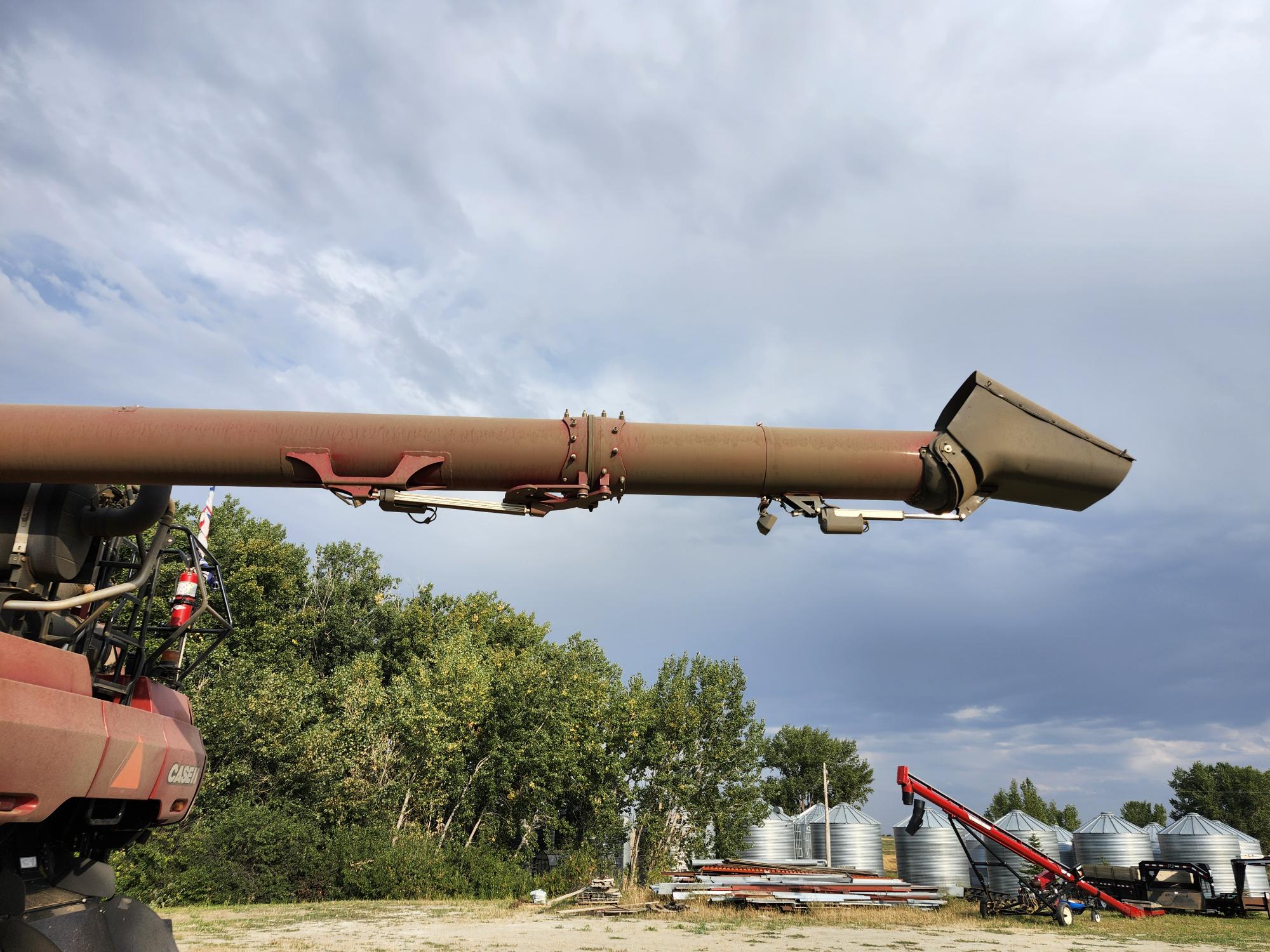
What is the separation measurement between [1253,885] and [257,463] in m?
38.7

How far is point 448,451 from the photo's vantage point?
19.8 ft

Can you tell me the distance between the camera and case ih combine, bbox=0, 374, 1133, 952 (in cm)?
580

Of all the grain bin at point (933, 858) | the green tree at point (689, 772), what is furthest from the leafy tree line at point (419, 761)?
the grain bin at point (933, 858)

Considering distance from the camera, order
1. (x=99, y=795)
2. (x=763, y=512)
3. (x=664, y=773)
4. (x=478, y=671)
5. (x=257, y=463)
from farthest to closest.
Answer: (x=664, y=773) → (x=478, y=671) → (x=763, y=512) → (x=257, y=463) → (x=99, y=795)

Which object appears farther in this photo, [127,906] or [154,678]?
[154,678]

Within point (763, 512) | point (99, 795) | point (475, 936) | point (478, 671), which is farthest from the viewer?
point (478, 671)

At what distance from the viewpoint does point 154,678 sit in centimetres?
758

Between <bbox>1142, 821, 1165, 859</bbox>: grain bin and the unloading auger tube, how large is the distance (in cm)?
3459

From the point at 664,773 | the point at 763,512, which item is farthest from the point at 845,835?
the point at 763,512

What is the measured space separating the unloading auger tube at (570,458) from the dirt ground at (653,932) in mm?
11094

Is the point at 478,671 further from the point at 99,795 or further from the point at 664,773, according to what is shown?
the point at 99,795

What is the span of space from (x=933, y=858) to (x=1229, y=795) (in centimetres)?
4445

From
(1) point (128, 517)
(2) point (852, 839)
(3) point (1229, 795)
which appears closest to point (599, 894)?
(2) point (852, 839)

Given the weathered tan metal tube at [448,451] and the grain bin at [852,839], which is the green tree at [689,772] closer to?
the grain bin at [852,839]
